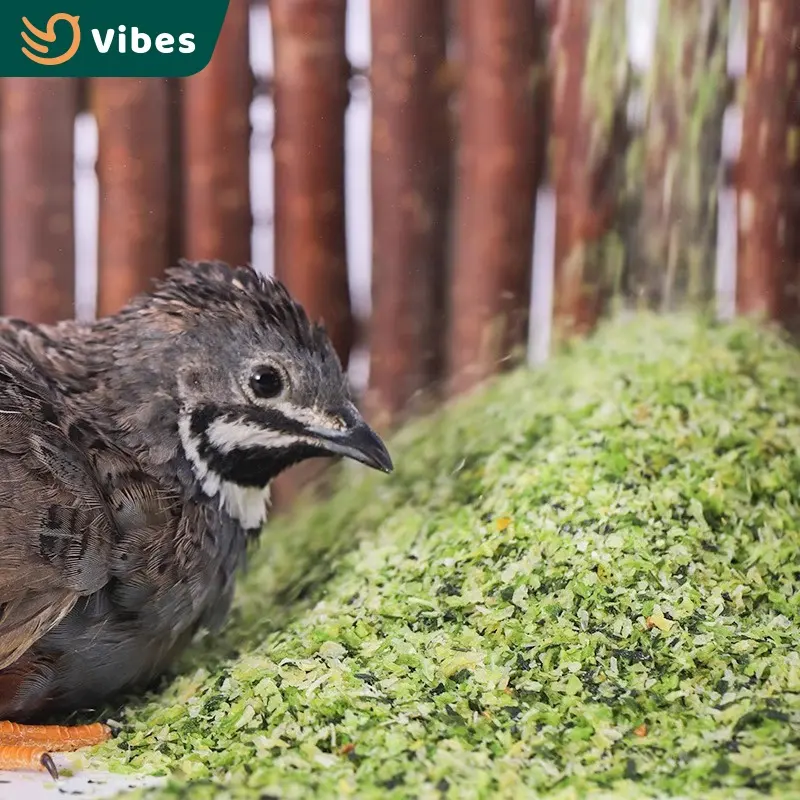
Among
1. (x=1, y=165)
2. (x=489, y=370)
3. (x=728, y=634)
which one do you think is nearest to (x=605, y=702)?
(x=728, y=634)

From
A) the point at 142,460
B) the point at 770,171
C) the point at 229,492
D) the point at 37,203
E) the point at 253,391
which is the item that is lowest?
the point at 229,492

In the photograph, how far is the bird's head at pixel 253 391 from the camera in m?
2.57

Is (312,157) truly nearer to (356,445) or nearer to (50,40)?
(50,40)

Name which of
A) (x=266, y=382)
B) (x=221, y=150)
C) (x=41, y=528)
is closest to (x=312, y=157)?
(x=221, y=150)

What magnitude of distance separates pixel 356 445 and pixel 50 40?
1.61 m

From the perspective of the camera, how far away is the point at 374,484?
3.32m

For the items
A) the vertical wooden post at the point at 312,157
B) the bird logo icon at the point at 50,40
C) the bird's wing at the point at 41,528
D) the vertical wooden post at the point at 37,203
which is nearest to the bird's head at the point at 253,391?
the bird's wing at the point at 41,528

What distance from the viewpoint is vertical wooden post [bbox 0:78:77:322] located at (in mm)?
3412

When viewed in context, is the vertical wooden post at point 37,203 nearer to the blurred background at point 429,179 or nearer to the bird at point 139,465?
the blurred background at point 429,179

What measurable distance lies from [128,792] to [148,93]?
232cm

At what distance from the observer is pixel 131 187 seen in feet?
11.3

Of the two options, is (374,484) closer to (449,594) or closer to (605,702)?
(449,594)

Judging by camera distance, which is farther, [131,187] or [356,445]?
[131,187]

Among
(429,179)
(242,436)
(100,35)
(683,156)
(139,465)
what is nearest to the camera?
(139,465)
